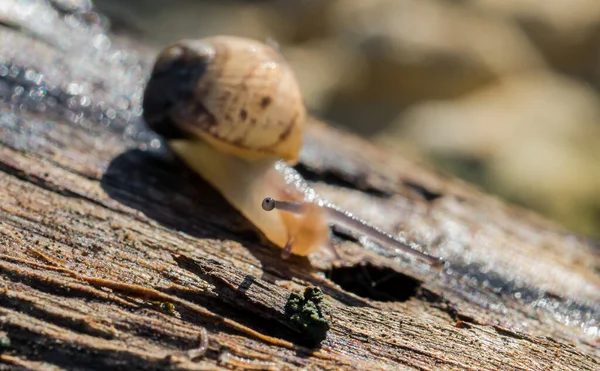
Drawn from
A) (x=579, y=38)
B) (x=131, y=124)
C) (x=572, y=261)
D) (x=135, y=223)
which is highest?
(x=579, y=38)

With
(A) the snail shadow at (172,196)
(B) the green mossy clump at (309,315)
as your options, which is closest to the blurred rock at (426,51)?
(A) the snail shadow at (172,196)

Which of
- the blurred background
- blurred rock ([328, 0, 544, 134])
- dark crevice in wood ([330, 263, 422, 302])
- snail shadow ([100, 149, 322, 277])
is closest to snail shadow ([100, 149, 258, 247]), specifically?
snail shadow ([100, 149, 322, 277])

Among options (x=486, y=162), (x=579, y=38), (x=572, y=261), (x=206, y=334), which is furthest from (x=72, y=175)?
(x=579, y=38)

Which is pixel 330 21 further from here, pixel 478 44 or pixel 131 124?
pixel 131 124

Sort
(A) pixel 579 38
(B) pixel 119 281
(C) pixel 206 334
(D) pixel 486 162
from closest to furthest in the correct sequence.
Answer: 1. (C) pixel 206 334
2. (B) pixel 119 281
3. (D) pixel 486 162
4. (A) pixel 579 38

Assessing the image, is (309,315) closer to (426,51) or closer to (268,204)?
(268,204)
